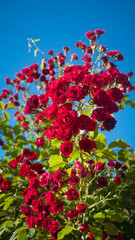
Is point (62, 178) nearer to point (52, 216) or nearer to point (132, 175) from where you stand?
point (52, 216)

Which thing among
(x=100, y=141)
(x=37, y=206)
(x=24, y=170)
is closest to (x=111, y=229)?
(x=37, y=206)

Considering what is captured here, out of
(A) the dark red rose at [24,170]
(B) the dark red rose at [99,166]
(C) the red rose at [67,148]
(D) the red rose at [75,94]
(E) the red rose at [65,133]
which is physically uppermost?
(D) the red rose at [75,94]

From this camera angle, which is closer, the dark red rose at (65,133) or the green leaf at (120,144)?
the dark red rose at (65,133)

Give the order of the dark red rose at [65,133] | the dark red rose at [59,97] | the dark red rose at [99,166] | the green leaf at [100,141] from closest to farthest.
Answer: the dark red rose at [65,133] → the dark red rose at [59,97] → the green leaf at [100,141] → the dark red rose at [99,166]

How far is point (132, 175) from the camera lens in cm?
220

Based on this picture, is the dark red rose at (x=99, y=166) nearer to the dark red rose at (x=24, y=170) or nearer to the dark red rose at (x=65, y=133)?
the dark red rose at (x=65, y=133)

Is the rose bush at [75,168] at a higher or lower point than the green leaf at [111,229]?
higher

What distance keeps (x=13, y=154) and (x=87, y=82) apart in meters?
1.71

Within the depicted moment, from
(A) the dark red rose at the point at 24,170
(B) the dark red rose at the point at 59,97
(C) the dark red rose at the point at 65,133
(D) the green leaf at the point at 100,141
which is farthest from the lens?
(A) the dark red rose at the point at 24,170

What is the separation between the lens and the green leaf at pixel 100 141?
151 cm

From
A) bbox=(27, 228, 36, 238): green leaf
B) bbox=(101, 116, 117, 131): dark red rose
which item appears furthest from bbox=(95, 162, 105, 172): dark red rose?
bbox=(27, 228, 36, 238): green leaf

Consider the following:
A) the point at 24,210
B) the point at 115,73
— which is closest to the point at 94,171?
the point at 24,210

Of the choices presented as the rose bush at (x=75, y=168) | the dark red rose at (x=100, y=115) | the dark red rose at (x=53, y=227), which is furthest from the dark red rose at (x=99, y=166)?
the dark red rose at (x=53, y=227)

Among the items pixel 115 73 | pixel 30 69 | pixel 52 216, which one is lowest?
pixel 52 216
